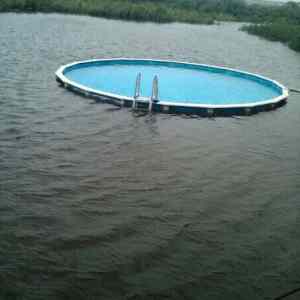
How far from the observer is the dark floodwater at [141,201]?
3.70 metres

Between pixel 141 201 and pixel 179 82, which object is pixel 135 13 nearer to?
Answer: pixel 179 82

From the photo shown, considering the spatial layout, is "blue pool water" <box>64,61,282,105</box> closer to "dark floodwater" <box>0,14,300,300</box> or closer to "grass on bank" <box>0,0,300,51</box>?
"dark floodwater" <box>0,14,300,300</box>

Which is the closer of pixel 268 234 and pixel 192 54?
pixel 268 234

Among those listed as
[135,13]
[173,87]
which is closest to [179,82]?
[173,87]

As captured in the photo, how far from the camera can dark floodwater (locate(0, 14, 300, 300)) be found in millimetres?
3695

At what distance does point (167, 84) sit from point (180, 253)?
653cm

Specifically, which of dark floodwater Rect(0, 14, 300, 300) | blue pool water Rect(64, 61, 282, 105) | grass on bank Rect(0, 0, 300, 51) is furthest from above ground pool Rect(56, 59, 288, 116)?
grass on bank Rect(0, 0, 300, 51)

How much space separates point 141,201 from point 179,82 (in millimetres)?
6072

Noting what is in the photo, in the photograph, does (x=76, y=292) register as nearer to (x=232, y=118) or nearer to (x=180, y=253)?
(x=180, y=253)

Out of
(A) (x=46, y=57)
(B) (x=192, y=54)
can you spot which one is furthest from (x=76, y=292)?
(B) (x=192, y=54)

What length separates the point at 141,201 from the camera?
4902 mm

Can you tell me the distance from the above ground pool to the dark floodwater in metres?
0.33

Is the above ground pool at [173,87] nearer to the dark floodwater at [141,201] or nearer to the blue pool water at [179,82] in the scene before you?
the blue pool water at [179,82]

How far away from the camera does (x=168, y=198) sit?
16.5ft
